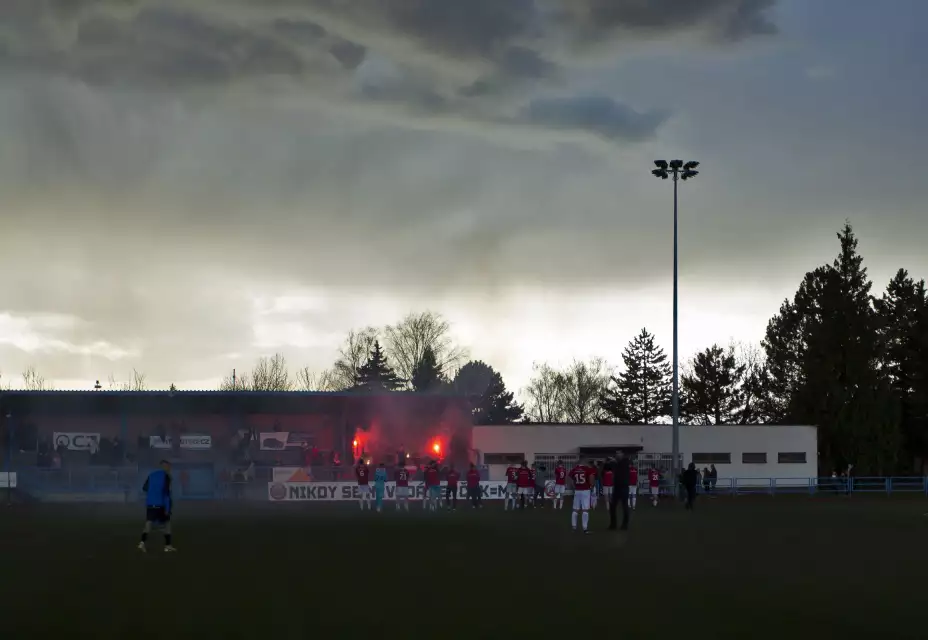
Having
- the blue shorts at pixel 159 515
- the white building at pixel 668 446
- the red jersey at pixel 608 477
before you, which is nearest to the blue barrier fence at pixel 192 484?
the white building at pixel 668 446

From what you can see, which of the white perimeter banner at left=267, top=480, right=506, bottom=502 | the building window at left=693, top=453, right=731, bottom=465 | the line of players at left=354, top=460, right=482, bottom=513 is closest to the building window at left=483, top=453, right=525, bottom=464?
the white perimeter banner at left=267, top=480, right=506, bottom=502

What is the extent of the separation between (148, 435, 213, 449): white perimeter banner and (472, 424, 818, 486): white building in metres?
14.2

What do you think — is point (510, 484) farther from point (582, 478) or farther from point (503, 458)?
point (582, 478)

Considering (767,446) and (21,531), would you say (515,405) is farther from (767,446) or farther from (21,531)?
(21,531)

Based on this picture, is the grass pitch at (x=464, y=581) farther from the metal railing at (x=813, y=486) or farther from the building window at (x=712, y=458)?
the building window at (x=712, y=458)

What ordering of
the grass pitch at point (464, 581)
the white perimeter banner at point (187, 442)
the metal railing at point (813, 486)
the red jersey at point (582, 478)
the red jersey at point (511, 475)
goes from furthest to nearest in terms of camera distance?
the metal railing at point (813, 486) → the white perimeter banner at point (187, 442) → the red jersey at point (511, 475) → the red jersey at point (582, 478) → the grass pitch at point (464, 581)

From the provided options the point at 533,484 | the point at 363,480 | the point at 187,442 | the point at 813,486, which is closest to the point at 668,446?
the point at 813,486

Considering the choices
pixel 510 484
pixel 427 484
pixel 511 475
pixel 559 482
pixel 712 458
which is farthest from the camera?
pixel 712 458

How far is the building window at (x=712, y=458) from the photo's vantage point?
62.1 meters

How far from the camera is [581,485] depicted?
95.2ft

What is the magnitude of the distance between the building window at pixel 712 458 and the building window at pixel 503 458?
10.4 metres

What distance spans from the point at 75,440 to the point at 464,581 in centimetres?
4395

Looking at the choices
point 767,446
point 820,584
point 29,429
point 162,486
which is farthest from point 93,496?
point 820,584

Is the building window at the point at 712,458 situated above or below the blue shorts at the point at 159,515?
above
